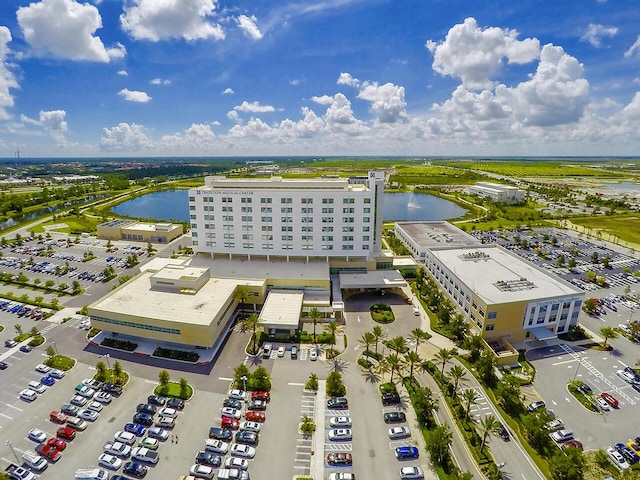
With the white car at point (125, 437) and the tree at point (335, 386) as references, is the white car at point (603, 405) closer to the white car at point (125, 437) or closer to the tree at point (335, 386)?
the tree at point (335, 386)

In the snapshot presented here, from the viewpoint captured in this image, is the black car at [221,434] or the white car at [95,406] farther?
the white car at [95,406]

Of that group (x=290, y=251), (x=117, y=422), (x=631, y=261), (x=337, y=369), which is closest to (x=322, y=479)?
(x=337, y=369)

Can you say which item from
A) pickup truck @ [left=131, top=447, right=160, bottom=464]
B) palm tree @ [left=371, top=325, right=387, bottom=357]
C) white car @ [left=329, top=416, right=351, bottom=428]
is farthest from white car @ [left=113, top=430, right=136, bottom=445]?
palm tree @ [left=371, top=325, right=387, bottom=357]

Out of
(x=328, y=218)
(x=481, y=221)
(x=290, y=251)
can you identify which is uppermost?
(x=328, y=218)

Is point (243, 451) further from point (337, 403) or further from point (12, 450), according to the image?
point (12, 450)

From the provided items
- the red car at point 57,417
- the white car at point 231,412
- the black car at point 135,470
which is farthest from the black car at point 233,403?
the red car at point 57,417

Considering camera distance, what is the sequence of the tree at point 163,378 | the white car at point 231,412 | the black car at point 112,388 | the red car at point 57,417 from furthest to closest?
1. the tree at point 163,378
2. the black car at point 112,388
3. the white car at point 231,412
4. the red car at point 57,417

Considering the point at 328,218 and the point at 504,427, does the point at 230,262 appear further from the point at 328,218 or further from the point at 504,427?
the point at 504,427
